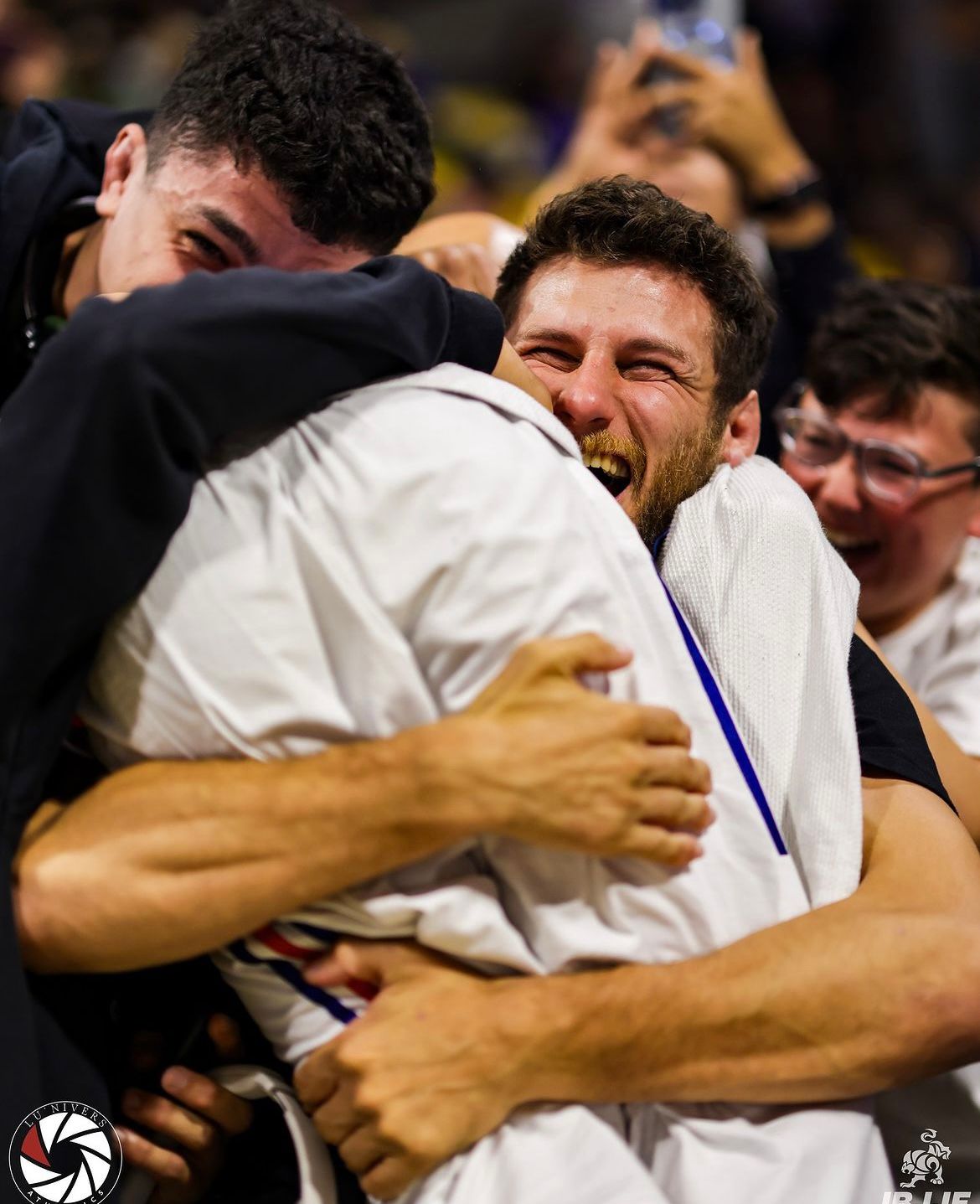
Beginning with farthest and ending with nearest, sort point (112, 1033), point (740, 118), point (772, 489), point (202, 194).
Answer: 1. point (740, 118)
2. point (202, 194)
3. point (772, 489)
4. point (112, 1033)

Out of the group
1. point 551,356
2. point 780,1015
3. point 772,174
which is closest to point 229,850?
point 780,1015

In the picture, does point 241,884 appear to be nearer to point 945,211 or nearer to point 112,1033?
point 112,1033

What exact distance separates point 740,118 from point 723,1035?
203 centimetres

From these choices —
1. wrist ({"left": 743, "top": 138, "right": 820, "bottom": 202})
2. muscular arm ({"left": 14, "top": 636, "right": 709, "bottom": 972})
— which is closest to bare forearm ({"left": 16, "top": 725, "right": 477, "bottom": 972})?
muscular arm ({"left": 14, "top": 636, "right": 709, "bottom": 972})

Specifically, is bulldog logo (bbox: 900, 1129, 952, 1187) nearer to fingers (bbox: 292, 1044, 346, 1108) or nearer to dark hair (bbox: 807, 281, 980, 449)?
fingers (bbox: 292, 1044, 346, 1108)

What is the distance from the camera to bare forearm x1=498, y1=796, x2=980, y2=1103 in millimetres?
1029

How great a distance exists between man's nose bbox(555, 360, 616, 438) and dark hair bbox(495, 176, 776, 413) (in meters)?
0.15

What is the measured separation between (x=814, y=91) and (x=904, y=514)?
119 inches

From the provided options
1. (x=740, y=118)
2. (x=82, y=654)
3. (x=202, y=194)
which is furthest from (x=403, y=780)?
(x=740, y=118)

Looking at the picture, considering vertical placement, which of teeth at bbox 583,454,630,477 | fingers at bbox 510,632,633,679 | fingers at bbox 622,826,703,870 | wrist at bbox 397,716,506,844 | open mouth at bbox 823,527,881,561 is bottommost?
open mouth at bbox 823,527,881,561

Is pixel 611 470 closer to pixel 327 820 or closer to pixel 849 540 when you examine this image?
pixel 327 820

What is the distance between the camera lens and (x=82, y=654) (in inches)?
40.1

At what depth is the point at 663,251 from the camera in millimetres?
1488

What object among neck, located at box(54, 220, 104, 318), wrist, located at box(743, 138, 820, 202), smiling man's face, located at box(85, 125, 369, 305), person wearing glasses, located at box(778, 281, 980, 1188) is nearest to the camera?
smiling man's face, located at box(85, 125, 369, 305)
